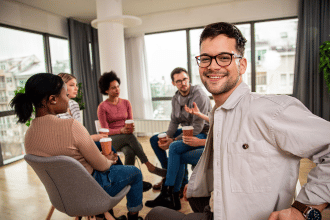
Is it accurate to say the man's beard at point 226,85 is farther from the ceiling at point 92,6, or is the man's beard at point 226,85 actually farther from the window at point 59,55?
the window at point 59,55

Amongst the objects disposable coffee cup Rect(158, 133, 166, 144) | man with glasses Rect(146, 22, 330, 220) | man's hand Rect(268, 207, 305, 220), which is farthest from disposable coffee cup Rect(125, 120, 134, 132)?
man's hand Rect(268, 207, 305, 220)

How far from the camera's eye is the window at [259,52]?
183 inches

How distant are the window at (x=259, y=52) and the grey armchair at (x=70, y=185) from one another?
4.08 meters

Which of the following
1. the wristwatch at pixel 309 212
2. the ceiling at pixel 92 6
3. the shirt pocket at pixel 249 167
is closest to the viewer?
the wristwatch at pixel 309 212

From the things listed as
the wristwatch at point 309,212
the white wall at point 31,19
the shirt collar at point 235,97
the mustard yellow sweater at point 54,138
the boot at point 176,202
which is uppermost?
the white wall at point 31,19

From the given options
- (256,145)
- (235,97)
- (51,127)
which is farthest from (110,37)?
(256,145)

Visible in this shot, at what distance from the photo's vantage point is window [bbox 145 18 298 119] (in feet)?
15.3

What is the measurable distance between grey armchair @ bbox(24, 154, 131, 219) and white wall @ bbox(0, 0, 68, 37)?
367 cm

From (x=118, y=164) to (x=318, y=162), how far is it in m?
1.43

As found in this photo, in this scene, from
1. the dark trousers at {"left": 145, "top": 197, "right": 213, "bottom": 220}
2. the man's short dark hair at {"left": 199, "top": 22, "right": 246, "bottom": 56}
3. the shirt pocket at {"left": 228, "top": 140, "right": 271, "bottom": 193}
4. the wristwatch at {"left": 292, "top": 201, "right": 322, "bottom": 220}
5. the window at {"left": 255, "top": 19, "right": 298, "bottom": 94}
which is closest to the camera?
the wristwatch at {"left": 292, "top": 201, "right": 322, "bottom": 220}

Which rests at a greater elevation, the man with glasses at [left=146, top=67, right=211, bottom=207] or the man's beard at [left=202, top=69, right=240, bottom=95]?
the man's beard at [left=202, top=69, right=240, bottom=95]

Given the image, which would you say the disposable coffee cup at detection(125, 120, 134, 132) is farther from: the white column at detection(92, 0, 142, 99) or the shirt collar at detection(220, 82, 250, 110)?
the white column at detection(92, 0, 142, 99)

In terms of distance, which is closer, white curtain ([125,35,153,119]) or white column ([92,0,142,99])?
white column ([92,0,142,99])

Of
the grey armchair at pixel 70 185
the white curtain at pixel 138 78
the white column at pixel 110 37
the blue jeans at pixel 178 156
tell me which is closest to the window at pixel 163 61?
the white curtain at pixel 138 78
